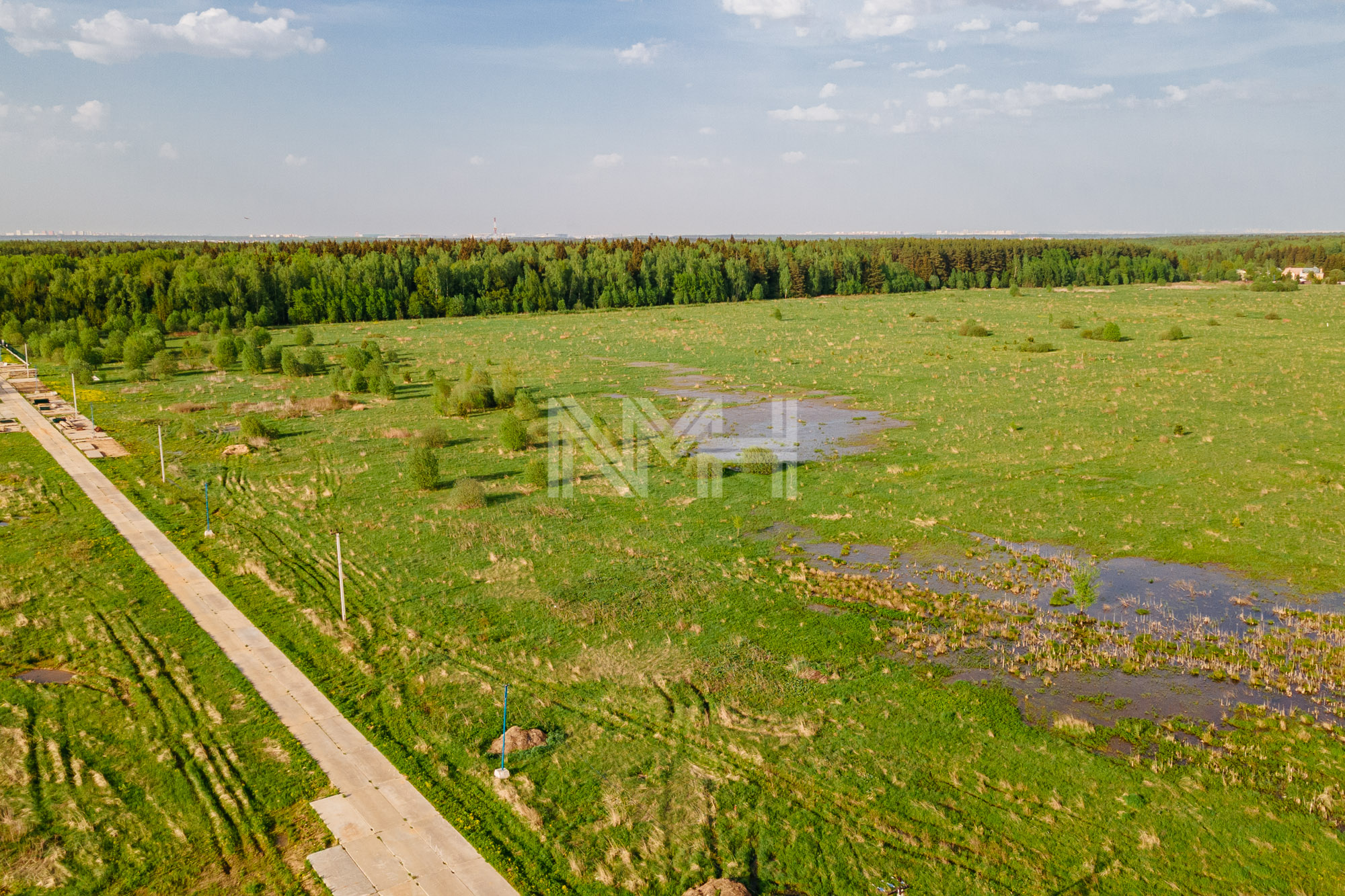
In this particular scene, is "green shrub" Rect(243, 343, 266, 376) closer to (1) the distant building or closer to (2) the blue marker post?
(2) the blue marker post

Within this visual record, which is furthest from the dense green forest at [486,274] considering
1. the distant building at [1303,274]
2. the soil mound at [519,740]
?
the soil mound at [519,740]

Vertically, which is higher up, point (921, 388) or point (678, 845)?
point (921, 388)

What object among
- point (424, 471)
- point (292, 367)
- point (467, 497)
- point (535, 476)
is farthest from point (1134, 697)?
point (292, 367)

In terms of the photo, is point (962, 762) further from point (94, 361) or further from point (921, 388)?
point (94, 361)

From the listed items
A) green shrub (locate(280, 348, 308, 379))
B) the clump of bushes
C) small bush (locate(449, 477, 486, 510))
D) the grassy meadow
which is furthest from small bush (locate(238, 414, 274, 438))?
the clump of bushes

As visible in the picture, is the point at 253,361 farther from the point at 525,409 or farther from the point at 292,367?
the point at 525,409

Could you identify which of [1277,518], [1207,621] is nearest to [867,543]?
[1207,621]
